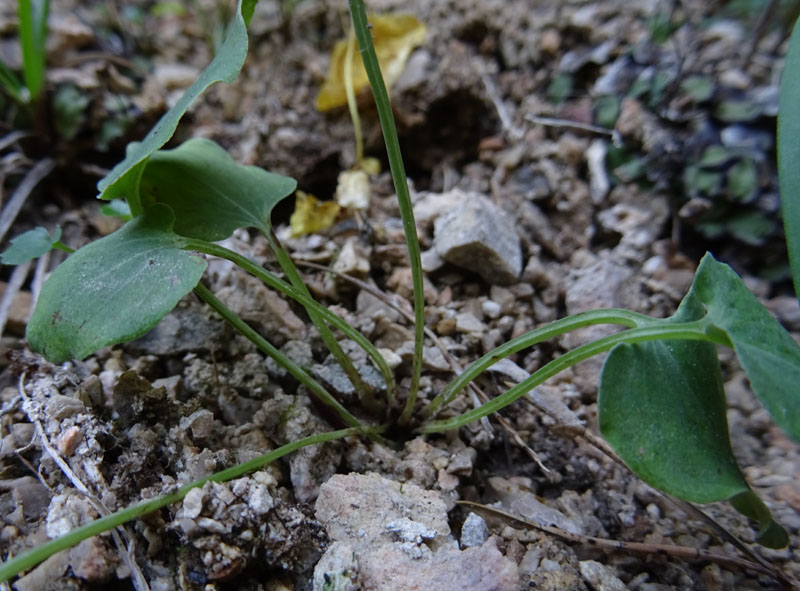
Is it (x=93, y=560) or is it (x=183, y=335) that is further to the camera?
(x=183, y=335)

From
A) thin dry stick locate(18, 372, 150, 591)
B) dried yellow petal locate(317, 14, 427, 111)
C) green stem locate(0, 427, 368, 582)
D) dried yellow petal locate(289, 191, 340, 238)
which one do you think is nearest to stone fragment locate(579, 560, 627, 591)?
green stem locate(0, 427, 368, 582)

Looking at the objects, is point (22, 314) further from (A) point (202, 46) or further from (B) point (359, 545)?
(A) point (202, 46)

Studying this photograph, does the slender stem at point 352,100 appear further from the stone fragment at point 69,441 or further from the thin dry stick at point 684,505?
the stone fragment at point 69,441

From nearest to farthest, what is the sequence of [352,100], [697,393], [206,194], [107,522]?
[107,522] → [697,393] → [206,194] → [352,100]

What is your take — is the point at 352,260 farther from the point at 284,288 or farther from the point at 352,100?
the point at 352,100

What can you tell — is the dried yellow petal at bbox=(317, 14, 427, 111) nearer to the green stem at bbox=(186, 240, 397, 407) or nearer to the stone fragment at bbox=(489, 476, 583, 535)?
the green stem at bbox=(186, 240, 397, 407)

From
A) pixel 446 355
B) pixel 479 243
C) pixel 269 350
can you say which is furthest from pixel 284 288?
pixel 479 243

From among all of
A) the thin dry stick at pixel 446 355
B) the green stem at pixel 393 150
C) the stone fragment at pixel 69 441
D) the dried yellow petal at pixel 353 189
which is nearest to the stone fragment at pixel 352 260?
the thin dry stick at pixel 446 355
